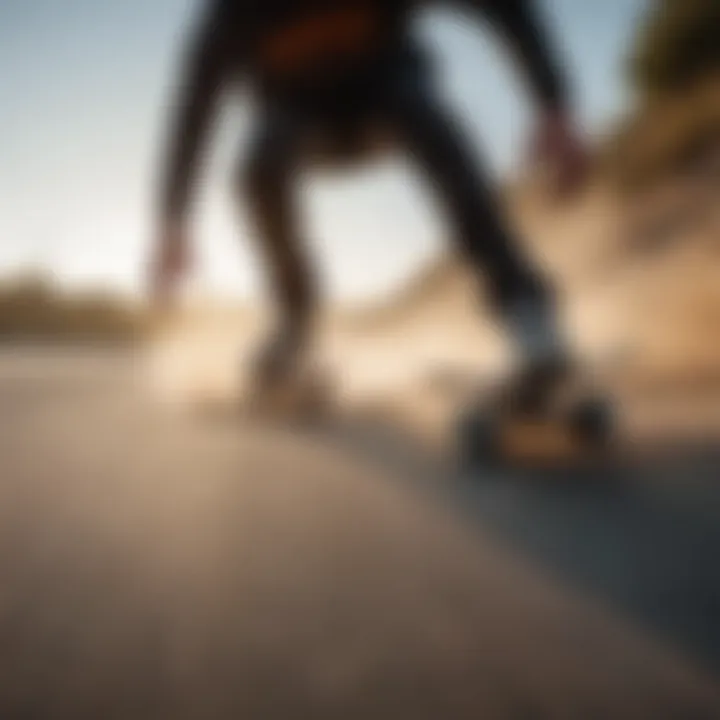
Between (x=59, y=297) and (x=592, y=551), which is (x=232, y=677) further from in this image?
(x=59, y=297)

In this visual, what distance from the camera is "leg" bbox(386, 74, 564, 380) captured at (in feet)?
1.99

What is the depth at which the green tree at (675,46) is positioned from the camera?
28.9 inches

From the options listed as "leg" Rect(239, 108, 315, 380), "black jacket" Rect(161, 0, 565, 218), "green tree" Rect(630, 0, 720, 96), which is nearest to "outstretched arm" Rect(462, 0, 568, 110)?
"black jacket" Rect(161, 0, 565, 218)

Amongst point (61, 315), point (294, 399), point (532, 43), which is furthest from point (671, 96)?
point (61, 315)

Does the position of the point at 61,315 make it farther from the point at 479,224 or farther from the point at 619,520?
the point at 619,520

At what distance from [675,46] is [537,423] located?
18.8 inches

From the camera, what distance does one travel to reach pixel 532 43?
663 millimetres

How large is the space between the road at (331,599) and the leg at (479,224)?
0.14m

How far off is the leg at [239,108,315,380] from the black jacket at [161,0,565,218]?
67 millimetres

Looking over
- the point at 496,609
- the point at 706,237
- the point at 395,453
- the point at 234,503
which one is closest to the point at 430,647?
the point at 496,609

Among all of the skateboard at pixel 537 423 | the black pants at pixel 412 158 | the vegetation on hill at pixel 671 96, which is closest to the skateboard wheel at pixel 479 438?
the skateboard at pixel 537 423

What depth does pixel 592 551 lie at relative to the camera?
392mm

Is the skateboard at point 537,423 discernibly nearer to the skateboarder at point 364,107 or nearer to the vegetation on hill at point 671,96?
the skateboarder at point 364,107

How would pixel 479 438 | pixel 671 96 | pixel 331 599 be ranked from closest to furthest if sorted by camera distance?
pixel 331 599 < pixel 479 438 < pixel 671 96
